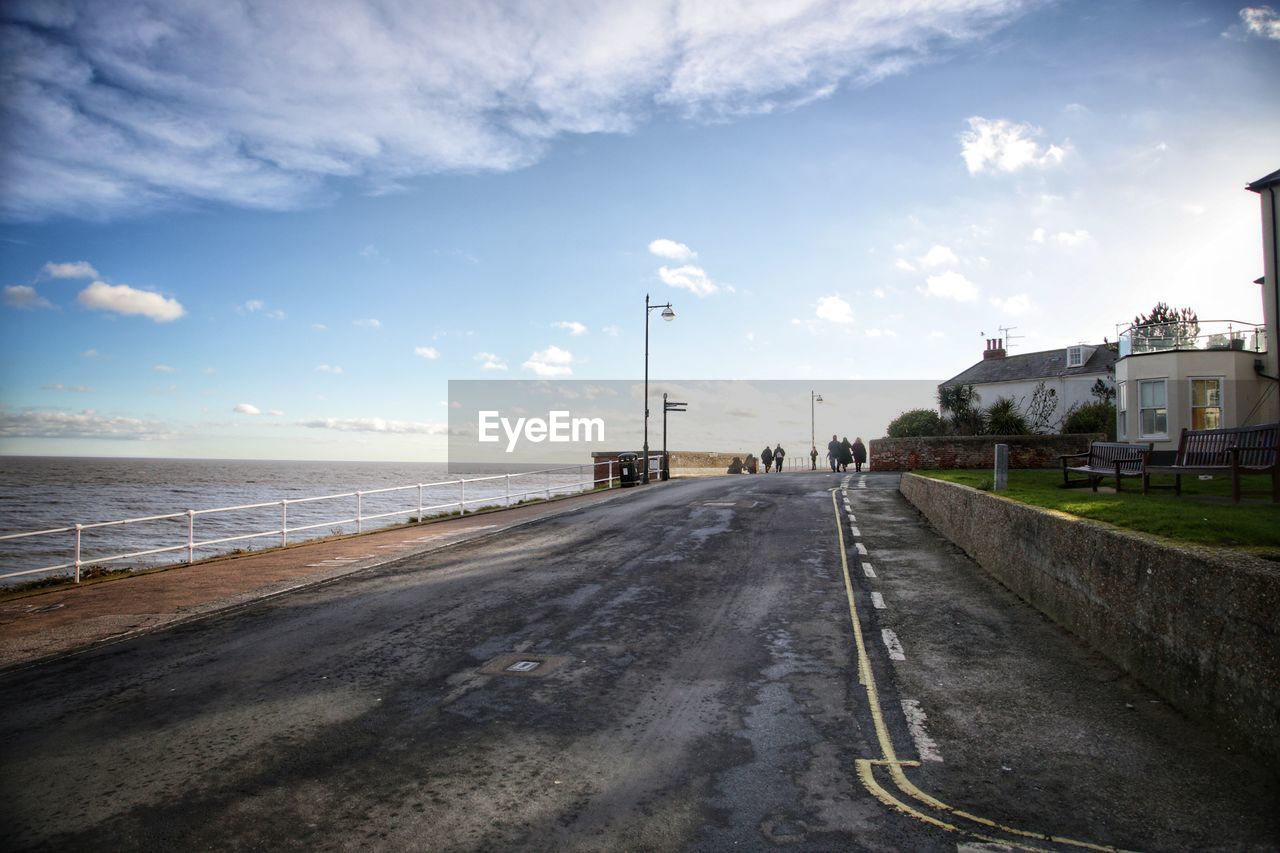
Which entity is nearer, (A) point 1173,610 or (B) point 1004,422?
(A) point 1173,610

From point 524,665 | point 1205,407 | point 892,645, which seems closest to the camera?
point 524,665

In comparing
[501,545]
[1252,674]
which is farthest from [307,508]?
[1252,674]

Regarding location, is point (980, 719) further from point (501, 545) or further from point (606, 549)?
point (501, 545)

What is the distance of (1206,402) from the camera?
21.6 metres

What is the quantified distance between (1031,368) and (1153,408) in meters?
35.3

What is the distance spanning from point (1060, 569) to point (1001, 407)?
127 ft

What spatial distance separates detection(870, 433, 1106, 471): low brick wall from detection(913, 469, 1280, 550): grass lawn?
18.4m

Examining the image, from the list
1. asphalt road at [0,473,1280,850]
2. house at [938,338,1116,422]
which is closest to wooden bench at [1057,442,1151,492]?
asphalt road at [0,473,1280,850]

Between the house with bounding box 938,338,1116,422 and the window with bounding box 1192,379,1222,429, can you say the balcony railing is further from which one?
the house with bounding box 938,338,1116,422

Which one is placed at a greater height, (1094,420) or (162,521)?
(1094,420)

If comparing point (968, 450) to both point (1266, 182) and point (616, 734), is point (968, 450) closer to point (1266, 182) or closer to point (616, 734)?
point (1266, 182)

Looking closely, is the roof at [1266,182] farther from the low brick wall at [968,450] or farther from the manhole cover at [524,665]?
the manhole cover at [524,665]

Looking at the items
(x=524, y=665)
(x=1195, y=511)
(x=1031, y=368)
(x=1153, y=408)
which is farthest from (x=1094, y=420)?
(x=524, y=665)

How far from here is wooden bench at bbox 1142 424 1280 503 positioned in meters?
9.67
